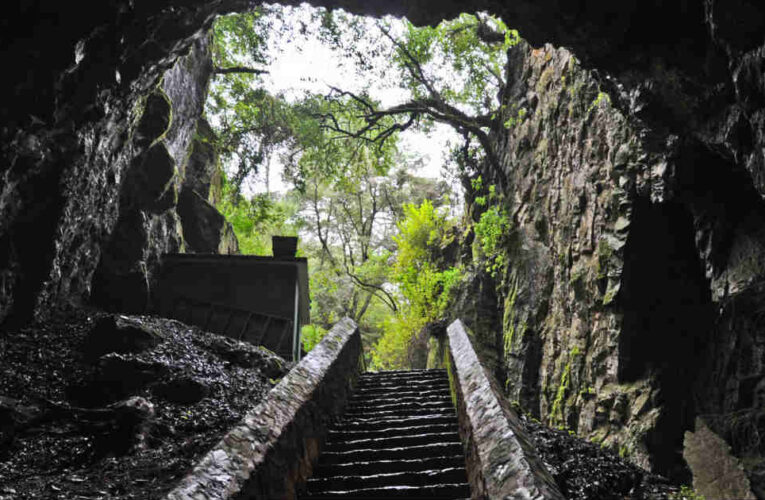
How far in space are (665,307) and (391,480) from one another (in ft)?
19.0

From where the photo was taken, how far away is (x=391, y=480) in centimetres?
491

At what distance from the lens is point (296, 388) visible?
18.0ft

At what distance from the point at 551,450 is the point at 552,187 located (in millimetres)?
7620

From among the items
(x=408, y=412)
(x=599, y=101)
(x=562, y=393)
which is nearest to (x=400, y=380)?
(x=408, y=412)

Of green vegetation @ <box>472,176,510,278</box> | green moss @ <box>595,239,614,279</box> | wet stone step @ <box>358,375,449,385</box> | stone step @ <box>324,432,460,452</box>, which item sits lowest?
stone step @ <box>324,432,460,452</box>

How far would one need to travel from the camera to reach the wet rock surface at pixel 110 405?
17.8 feet

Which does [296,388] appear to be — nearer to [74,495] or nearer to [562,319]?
[74,495]

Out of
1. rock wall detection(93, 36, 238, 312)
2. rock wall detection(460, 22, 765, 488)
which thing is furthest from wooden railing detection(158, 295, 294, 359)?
rock wall detection(460, 22, 765, 488)

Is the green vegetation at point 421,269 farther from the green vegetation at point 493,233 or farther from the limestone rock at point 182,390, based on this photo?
the limestone rock at point 182,390

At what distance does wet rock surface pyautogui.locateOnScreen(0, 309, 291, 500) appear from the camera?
5414 mm

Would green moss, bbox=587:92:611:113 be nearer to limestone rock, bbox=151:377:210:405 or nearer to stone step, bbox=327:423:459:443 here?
stone step, bbox=327:423:459:443

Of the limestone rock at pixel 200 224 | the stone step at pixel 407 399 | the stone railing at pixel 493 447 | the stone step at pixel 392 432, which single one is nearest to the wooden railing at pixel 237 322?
the limestone rock at pixel 200 224

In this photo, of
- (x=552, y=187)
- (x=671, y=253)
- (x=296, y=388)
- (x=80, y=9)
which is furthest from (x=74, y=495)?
(x=552, y=187)

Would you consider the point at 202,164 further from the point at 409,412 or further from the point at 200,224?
the point at 409,412
